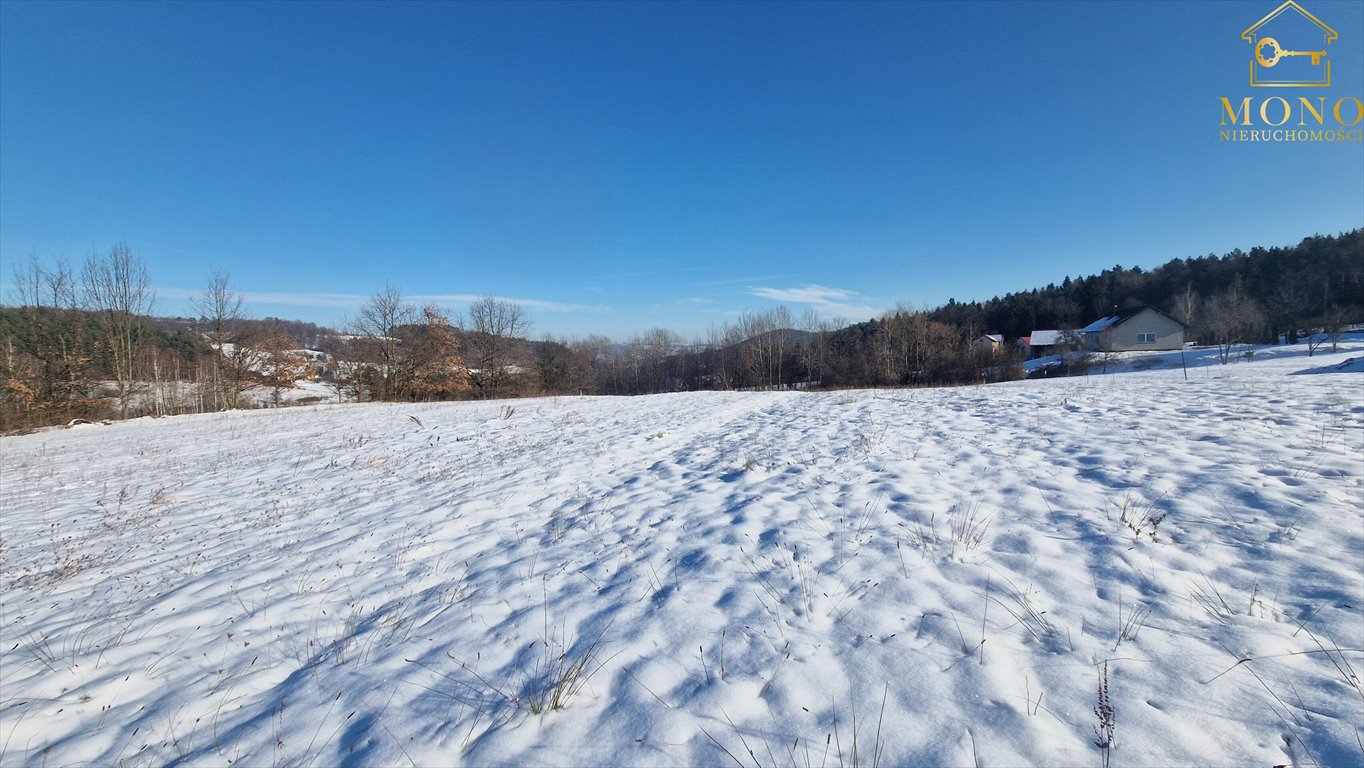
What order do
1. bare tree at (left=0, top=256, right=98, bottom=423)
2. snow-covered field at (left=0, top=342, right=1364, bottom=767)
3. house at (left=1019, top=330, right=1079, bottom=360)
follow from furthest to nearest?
1. house at (left=1019, top=330, right=1079, bottom=360)
2. bare tree at (left=0, top=256, right=98, bottom=423)
3. snow-covered field at (left=0, top=342, right=1364, bottom=767)

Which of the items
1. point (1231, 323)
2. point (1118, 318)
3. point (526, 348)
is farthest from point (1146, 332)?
point (526, 348)

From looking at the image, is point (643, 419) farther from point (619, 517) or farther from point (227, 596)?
point (227, 596)

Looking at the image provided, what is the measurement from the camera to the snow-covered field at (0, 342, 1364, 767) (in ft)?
7.32

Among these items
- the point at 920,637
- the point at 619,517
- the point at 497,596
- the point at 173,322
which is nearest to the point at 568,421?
the point at 619,517

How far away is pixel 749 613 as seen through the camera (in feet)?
10.5

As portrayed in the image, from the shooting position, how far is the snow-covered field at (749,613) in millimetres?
2230

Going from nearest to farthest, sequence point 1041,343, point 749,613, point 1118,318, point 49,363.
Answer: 1. point 749,613
2. point 49,363
3. point 1118,318
4. point 1041,343

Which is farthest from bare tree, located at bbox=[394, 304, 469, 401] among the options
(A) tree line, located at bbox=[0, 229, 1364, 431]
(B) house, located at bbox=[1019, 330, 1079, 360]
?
(B) house, located at bbox=[1019, 330, 1079, 360]

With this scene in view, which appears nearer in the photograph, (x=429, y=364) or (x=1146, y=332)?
(x=429, y=364)

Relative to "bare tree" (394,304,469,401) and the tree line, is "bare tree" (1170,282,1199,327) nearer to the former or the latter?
the tree line

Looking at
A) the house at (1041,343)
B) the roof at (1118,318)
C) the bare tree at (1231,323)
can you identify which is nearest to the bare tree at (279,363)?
the bare tree at (1231,323)

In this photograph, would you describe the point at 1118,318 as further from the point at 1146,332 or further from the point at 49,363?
the point at 49,363

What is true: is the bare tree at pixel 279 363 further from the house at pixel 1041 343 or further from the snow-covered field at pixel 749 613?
the house at pixel 1041 343

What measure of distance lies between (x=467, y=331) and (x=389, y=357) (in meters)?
6.21
